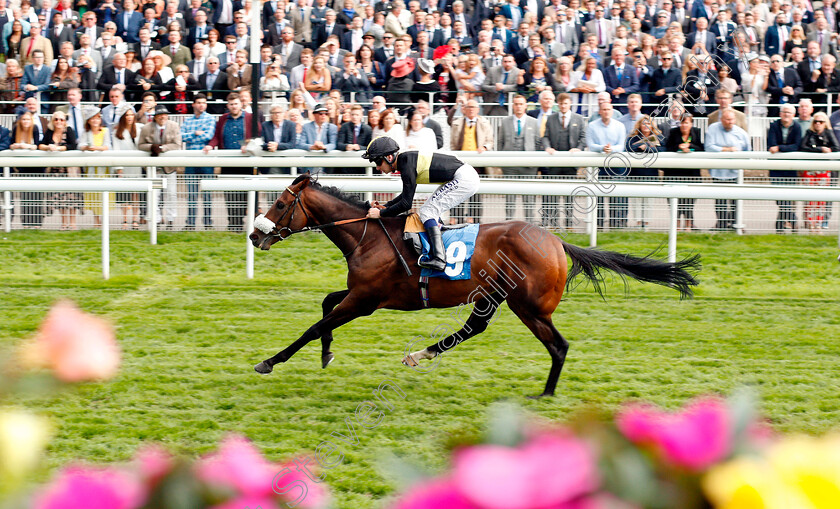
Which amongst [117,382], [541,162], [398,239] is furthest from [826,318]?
[117,382]

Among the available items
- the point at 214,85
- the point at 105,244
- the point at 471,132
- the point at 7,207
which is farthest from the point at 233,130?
the point at 471,132

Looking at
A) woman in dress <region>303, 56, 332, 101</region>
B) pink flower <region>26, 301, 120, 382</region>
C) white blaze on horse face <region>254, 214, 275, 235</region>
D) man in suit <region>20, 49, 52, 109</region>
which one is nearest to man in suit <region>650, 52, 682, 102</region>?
woman in dress <region>303, 56, 332, 101</region>

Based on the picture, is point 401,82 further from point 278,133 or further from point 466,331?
point 466,331

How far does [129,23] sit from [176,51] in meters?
1.14

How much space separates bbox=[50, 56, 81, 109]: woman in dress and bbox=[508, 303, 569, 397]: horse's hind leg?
6.69 meters

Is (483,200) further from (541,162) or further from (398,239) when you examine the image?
(398,239)

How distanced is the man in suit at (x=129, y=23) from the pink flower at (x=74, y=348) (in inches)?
449

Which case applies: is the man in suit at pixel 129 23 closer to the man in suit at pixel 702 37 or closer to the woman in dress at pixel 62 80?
the woman in dress at pixel 62 80

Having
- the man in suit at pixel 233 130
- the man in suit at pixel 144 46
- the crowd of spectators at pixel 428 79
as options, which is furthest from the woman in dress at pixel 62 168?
the man in suit at pixel 144 46

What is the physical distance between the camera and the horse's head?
598 centimetres

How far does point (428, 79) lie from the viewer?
34.1 ft

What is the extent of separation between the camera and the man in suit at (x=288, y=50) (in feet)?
35.4

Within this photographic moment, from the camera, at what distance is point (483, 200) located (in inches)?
323

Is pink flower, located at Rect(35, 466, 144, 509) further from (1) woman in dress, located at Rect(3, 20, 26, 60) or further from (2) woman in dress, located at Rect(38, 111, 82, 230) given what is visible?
(1) woman in dress, located at Rect(3, 20, 26, 60)
